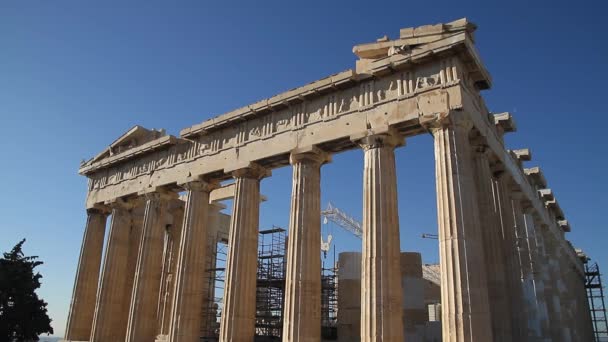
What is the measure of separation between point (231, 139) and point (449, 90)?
36.0ft

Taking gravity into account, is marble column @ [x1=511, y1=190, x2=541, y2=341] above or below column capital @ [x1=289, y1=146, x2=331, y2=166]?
below

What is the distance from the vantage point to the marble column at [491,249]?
17.2 m

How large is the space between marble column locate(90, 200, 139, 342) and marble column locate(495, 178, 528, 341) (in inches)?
793

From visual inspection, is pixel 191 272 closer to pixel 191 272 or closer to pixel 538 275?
pixel 191 272

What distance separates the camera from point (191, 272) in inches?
873

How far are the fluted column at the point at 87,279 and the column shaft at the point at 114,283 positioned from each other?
196cm

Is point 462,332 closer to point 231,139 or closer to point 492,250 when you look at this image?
point 492,250

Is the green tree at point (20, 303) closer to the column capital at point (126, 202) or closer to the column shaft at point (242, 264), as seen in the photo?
the column capital at point (126, 202)

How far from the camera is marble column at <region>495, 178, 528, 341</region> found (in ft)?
59.8

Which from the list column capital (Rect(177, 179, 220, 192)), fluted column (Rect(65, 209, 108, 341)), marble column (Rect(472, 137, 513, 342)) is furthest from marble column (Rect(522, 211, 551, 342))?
fluted column (Rect(65, 209, 108, 341))

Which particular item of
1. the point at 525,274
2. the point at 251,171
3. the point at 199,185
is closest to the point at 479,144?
the point at 525,274

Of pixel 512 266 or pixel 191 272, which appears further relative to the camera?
pixel 191 272

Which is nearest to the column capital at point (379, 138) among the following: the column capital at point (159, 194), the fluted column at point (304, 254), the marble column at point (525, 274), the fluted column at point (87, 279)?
the fluted column at point (304, 254)

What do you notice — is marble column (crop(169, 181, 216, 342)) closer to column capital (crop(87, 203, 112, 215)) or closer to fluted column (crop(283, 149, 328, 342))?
fluted column (crop(283, 149, 328, 342))
